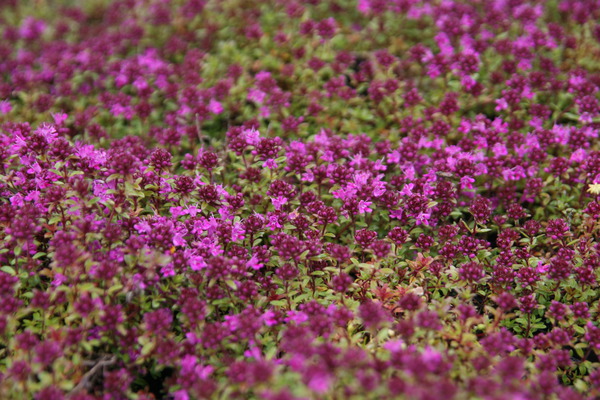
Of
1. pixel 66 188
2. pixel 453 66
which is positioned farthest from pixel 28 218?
pixel 453 66

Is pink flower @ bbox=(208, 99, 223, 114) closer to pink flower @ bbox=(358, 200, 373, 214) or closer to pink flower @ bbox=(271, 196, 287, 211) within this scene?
pink flower @ bbox=(271, 196, 287, 211)

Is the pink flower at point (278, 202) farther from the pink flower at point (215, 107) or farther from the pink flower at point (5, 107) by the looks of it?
the pink flower at point (5, 107)

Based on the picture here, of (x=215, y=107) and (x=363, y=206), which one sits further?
(x=215, y=107)

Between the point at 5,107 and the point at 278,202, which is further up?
the point at 5,107

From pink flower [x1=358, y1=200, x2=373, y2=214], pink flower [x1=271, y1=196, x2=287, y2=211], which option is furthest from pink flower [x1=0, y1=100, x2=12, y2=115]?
pink flower [x1=358, y1=200, x2=373, y2=214]

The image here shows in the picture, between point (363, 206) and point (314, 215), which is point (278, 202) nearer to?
point (314, 215)

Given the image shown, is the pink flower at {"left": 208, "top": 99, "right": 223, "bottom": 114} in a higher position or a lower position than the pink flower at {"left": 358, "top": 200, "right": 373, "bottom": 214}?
higher

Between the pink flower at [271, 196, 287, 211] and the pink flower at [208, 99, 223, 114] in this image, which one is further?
the pink flower at [208, 99, 223, 114]

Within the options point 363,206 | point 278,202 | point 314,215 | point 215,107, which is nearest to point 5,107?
point 215,107

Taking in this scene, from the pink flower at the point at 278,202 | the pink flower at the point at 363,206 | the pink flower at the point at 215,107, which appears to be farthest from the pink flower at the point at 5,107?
the pink flower at the point at 363,206
